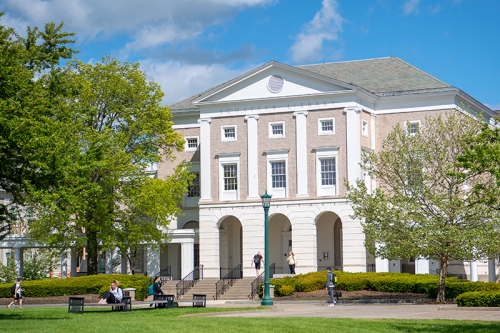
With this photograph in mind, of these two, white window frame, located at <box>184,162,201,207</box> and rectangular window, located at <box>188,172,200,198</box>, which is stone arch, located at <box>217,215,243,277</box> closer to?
white window frame, located at <box>184,162,201,207</box>

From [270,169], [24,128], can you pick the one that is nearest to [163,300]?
[24,128]

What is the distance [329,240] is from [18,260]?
2018 centimetres

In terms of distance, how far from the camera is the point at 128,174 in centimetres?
5188

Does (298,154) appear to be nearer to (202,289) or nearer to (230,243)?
(230,243)

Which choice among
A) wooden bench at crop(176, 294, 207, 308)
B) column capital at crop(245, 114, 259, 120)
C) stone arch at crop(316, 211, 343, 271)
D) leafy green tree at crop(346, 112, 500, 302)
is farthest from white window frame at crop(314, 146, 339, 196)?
wooden bench at crop(176, 294, 207, 308)

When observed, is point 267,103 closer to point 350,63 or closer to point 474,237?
point 350,63

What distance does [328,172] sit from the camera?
55.0m

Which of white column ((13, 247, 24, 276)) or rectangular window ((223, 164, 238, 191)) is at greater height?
rectangular window ((223, 164, 238, 191))

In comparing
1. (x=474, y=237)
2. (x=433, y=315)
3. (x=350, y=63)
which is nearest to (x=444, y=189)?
(x=474, y=237)

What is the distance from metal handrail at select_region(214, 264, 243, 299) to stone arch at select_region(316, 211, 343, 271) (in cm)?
527

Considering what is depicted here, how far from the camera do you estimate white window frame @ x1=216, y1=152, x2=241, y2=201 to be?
188 ft

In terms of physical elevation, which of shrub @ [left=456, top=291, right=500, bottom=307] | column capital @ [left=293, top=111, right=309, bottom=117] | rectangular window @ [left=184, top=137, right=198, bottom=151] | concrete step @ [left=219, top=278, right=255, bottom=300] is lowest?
concrete step @ [left=219, top=278, right=255, bottom=300]

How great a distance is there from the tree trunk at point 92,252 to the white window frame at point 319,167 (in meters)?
13.9

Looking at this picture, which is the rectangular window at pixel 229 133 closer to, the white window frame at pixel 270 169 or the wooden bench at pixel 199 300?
the white window frame at pixel 270 169
